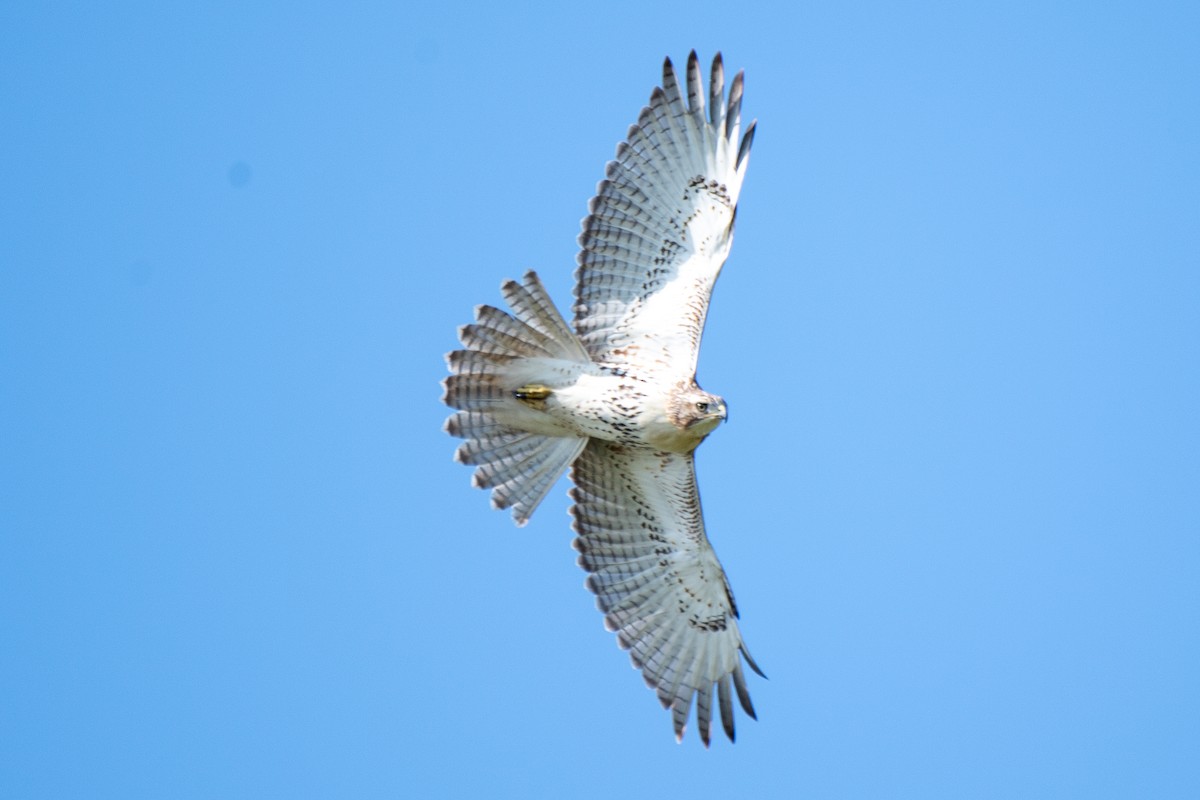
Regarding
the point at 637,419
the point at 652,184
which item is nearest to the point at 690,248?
the point at 652,184

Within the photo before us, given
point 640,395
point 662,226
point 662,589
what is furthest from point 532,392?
point 662,589

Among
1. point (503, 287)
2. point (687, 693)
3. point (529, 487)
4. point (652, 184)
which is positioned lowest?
point (687, 693)

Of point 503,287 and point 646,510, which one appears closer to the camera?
point 503,287

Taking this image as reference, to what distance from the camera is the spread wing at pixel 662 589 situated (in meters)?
11.5

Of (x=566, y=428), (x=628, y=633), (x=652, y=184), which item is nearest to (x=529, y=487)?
(x=566, y=428)

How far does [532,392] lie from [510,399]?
149 mm

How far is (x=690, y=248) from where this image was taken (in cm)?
1127

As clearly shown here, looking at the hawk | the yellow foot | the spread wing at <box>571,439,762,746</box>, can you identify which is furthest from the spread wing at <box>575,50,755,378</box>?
the spread wing at <box>571,439,762,746</box>

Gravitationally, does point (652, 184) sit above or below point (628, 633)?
above

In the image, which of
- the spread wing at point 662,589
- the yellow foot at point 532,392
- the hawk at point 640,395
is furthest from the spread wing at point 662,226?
the spread wing at point 662,589

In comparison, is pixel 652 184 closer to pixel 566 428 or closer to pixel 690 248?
pixel 690 248

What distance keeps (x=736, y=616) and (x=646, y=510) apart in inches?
37.3

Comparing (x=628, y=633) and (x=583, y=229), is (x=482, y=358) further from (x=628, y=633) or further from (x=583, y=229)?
(x=628, y=633)

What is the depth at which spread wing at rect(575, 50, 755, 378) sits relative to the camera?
1118 cm
